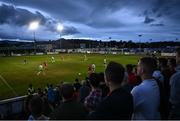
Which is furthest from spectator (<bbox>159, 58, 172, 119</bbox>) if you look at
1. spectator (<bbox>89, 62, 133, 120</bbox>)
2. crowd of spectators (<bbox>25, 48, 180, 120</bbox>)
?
spectator (<bbox>89, 62, 133, 120</bbox>)

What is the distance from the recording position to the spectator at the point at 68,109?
4.63 meters

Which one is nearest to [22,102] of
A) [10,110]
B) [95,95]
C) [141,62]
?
[10,110]

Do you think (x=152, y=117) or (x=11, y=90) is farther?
(x=11, y=90)

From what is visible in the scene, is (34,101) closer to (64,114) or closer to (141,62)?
(64,114)

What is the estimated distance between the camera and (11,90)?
28.6m

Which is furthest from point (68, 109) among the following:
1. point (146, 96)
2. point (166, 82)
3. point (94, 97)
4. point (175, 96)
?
point (166, 82)

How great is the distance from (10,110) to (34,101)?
39.3ft

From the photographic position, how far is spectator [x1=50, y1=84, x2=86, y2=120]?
4.63m

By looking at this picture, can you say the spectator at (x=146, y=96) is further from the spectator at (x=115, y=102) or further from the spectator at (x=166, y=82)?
the spectator at (x=166, y=82)

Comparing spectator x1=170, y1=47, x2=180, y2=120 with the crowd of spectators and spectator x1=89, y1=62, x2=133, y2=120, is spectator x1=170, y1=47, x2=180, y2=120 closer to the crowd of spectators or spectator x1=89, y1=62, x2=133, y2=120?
the crowd of spectators

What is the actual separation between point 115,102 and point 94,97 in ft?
6.41

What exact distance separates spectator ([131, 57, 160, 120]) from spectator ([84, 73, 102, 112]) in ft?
4.03

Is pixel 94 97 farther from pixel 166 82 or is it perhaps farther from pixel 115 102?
pixel 166 82

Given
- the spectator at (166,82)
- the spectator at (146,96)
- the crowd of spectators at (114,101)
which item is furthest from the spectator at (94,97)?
the spectator at (166,82)
